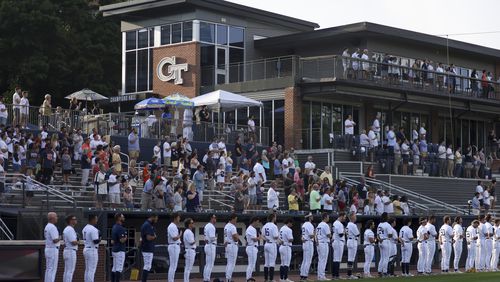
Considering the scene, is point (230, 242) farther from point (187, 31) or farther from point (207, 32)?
point (187, 31)

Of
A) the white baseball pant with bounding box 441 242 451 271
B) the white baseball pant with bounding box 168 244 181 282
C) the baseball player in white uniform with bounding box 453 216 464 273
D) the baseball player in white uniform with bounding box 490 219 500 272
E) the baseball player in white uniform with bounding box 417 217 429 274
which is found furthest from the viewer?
the baseball player in white uniform with bounding box 490 219 500 272

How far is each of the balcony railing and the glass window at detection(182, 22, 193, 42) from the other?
5.77 metres

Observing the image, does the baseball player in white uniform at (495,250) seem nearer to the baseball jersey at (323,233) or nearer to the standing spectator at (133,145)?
the baseball jersey at (323,233)

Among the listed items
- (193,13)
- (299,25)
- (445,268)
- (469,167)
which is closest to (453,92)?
(469,167)

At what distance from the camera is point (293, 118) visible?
4762 centimetres

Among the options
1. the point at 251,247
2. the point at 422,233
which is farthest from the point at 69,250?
the point at 422,233

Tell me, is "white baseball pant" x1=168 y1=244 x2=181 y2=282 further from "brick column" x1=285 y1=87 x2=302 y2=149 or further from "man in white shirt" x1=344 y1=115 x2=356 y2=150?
"brick column" x1=285 y1=87 x2=302 y2=149

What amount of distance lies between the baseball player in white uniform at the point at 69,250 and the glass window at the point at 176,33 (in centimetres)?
2599

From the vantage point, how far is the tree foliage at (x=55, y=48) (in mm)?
56562

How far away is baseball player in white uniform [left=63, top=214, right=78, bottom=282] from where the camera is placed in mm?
25688

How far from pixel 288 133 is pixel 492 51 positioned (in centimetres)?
1601

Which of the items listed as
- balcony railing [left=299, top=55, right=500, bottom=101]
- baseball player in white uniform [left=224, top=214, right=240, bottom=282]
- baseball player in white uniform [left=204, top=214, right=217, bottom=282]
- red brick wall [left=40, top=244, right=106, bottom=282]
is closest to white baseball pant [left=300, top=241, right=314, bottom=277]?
baseball player in white uniform [left=224, top=214, right=240, bottom=282]

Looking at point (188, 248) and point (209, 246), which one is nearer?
point (188, 248)

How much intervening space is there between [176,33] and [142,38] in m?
2.65
